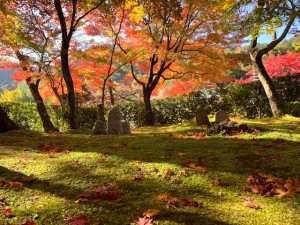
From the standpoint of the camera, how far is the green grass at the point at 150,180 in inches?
105

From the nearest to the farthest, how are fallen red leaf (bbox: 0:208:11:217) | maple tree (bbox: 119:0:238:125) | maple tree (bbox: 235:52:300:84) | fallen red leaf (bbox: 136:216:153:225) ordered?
fallen red leaf (bbox: 136:216:153:225)
fallen red leaf (bbox: 0:208:11:217)
maple tree (bbox: 119:0:238:125)
maple tree (bbox: 235:52:300:84)

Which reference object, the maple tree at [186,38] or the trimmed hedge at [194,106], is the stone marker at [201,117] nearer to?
the maple tree at [186,38]

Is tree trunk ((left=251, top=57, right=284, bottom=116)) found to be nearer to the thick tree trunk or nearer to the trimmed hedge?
the trimmed hedge

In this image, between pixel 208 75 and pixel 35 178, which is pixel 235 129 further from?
pixel 208 75

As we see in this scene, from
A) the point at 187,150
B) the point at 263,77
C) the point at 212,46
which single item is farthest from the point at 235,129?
the point at 212,46

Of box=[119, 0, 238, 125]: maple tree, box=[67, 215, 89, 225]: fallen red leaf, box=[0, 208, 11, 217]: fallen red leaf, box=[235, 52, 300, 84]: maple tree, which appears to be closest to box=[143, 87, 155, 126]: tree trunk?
box=[119, 0, 238, 125]: maple tree

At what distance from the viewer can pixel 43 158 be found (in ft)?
16.6

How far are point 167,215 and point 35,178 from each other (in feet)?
7.78

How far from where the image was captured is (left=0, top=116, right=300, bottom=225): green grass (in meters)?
2.67

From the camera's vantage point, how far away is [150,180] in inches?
151

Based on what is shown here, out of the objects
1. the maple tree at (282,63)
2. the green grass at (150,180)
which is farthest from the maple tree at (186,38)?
the green grass at (150,180)

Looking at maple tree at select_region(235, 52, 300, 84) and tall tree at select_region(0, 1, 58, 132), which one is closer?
tall tree at select_region(0, 1, 58, 132)

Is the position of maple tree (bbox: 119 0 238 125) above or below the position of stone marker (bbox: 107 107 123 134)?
above

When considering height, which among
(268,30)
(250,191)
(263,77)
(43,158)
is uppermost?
(268,30)
